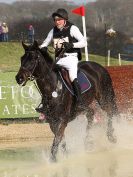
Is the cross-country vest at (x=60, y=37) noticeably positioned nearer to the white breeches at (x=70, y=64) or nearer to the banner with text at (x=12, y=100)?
the white breeches at (x=70, y=64)

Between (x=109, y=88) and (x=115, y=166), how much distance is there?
136 inches

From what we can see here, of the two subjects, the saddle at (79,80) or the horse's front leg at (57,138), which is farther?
the saddle at (79,80)

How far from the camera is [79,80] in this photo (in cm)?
1255

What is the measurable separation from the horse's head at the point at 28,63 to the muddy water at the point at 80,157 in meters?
1.54

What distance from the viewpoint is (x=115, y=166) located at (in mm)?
10656

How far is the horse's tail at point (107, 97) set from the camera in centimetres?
1358

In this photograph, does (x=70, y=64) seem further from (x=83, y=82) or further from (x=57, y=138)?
(x=57, y=138)

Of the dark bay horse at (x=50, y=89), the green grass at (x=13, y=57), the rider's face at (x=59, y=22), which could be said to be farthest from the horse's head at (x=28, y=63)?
the green grass at (x=13, y=57)

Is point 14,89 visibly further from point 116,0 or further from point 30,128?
point 116,0

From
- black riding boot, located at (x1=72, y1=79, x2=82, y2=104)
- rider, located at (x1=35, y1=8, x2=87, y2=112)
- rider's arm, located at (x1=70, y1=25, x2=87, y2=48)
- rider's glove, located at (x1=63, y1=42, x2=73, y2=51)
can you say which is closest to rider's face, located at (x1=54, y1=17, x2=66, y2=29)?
rider, located at (x1=35, y1=8, x2=87, y2=112)

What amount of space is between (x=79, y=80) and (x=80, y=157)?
1.58 metres

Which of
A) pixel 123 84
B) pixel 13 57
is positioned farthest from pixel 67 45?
pixel 13 57

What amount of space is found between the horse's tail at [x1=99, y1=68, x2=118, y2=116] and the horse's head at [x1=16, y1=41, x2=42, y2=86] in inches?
107

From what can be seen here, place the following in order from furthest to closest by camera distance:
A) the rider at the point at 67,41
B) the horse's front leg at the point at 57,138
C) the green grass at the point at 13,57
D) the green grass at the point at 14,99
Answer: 1. the green grass at the point at 13,57
2. the green grass at the point at 14,99
3. the rider at the point at 67,41
4. the horse's front leg at the point at 57,138
